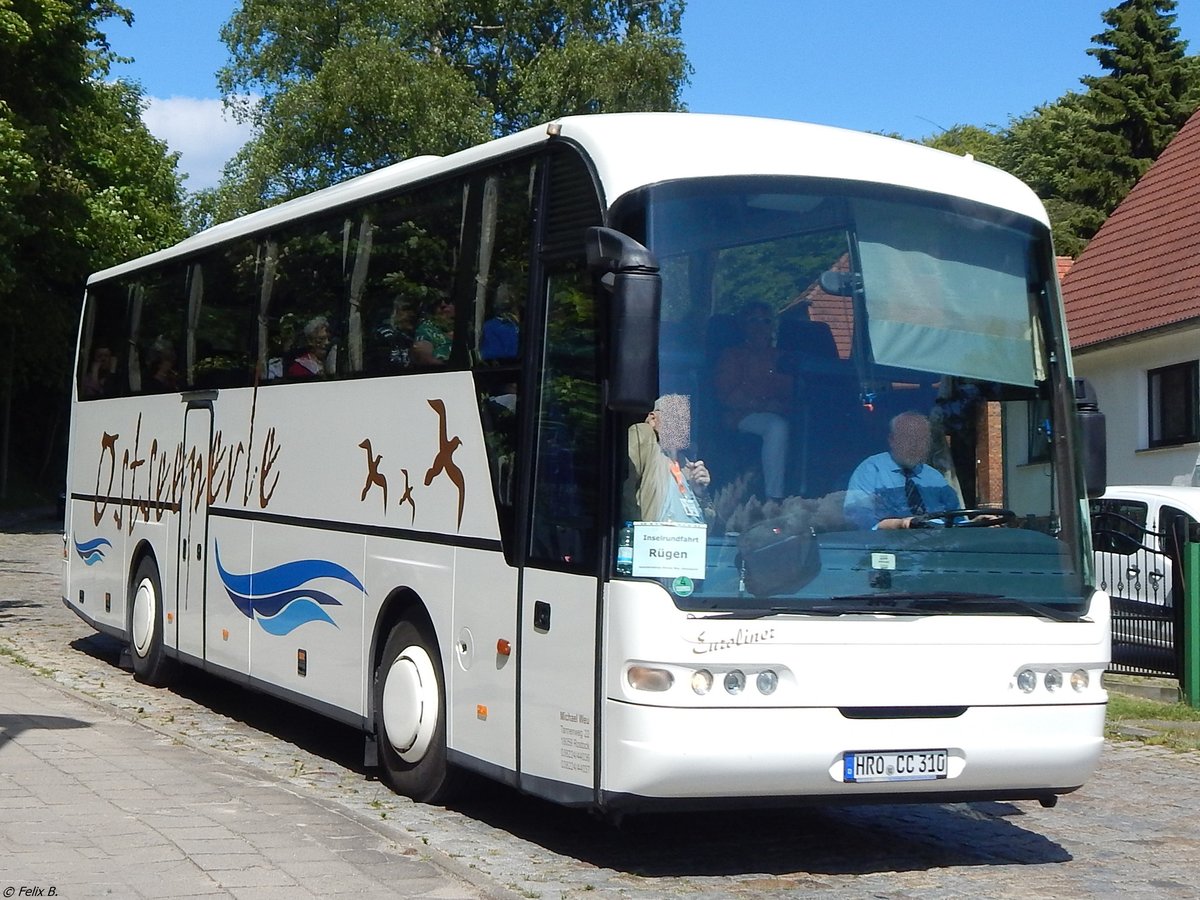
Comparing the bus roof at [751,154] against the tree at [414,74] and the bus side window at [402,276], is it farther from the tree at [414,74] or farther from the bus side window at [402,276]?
the tree at [414,74]

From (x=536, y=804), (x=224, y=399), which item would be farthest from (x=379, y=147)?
(x=536, y=804)

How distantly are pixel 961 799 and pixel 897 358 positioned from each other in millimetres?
2014

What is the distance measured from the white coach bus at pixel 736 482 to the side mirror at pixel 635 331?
1 centimetres

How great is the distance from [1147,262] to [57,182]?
21.4 metres

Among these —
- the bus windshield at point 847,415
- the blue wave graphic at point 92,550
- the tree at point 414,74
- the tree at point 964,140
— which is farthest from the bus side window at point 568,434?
the tree at point 964,140

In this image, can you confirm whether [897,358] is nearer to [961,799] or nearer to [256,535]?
[961,799]

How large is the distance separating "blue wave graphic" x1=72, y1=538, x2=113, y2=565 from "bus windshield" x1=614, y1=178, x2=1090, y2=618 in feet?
31.3

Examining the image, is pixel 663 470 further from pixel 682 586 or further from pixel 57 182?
pixel 57 182

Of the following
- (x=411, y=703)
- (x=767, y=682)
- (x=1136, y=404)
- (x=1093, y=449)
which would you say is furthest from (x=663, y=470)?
(x=1136, y=404)

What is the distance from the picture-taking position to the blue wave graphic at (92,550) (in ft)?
51.5

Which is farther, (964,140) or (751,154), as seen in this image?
(964,140)

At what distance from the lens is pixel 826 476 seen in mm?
7383

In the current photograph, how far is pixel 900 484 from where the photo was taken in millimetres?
7477

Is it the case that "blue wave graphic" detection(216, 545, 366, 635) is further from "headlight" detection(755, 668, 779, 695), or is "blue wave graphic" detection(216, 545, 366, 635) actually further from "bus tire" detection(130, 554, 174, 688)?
"headlight" detection(755, 668, 779, 695)
